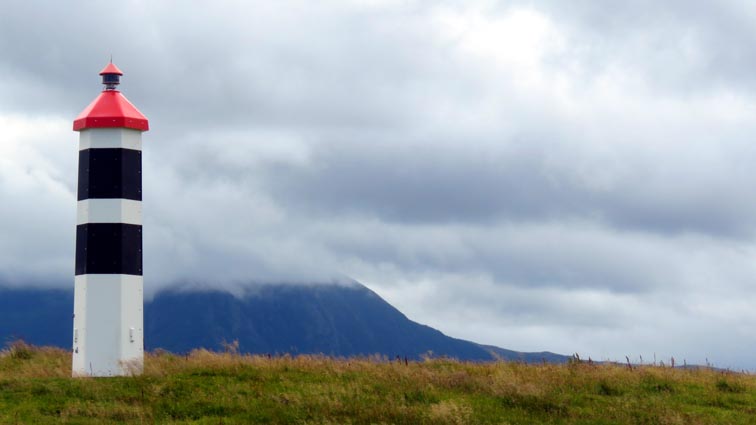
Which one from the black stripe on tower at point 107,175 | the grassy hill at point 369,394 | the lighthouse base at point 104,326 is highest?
the black stripe on tower at point 107,175

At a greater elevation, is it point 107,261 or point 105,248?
point 105,248

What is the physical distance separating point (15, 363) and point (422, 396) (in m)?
12.0

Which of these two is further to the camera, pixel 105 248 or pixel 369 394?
pixel 105 248

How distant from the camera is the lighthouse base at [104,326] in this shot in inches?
1134

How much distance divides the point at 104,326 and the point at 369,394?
7.93 meters

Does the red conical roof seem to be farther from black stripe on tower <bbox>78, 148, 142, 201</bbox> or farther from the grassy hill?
the grassy hill

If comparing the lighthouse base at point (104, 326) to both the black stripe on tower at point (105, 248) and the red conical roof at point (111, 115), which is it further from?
the red conical roof at point (111, 115)

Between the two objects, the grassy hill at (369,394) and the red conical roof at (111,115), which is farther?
the red conical roof at (111,115)

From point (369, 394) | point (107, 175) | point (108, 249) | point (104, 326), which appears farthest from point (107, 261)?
point (369, 394)

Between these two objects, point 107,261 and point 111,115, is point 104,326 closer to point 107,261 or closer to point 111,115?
point 107,261

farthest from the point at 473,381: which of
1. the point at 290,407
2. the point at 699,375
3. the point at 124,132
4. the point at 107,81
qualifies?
the point at 107,81

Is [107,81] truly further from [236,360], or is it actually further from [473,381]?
[473,381]

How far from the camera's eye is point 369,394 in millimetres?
24297

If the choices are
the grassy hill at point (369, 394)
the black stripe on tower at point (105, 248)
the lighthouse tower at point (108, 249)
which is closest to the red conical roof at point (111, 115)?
the lighthouse tower at point (108, 249)
